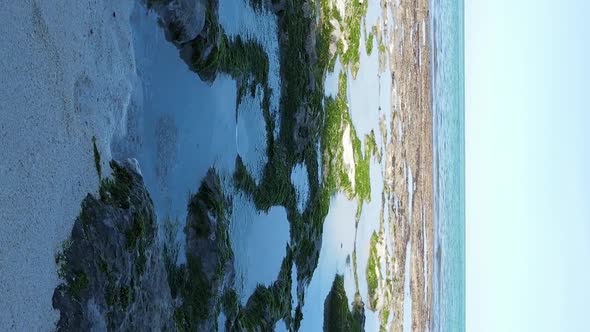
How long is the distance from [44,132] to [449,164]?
33.7 feet

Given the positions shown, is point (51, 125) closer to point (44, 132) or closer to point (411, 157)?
point (44, 132)

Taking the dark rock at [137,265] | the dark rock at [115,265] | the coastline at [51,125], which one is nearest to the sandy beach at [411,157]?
the dark rock at [137,265]

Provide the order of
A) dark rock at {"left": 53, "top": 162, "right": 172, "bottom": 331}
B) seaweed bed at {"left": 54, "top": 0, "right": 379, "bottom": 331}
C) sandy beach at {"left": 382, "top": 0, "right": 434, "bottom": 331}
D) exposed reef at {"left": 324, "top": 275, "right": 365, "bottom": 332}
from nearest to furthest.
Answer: dark rock at {"left": 53, "top": 162, "right": 172, "bottom": 331}, seaweed bed at {"left": 54, "top": 0, "right": 379, "bottom": 331}, exposed reef at {"left": 324, "top": 275, "right": 365, "bottom": 332}, sandy beach at {"left": 382, "top": 0, "right": 434, "bottom": 331}

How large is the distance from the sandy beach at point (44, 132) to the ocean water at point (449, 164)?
803 centimetres

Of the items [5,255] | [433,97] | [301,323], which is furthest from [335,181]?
[433,97]

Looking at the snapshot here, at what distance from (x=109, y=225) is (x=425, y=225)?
24.6ft

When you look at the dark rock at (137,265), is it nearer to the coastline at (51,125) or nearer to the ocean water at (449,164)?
the coastline at (51,125)

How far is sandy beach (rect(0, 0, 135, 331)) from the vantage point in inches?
77.2

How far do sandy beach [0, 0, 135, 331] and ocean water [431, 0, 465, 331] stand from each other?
26.4 feet

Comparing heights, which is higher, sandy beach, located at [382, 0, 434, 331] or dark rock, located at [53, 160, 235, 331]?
sandy beach, located at [382, 0, 434, 331]

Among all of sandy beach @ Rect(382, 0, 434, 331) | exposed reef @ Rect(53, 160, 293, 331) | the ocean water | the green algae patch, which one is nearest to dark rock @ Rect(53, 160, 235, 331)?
exposed reef @ Rect(53, 160, 293, 331)

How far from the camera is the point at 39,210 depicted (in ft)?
6.84

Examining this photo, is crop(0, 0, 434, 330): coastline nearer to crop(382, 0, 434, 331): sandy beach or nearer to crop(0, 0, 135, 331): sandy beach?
crop(0, 0, 135, 331): sandy beach

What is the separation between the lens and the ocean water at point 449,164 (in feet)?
34.9
